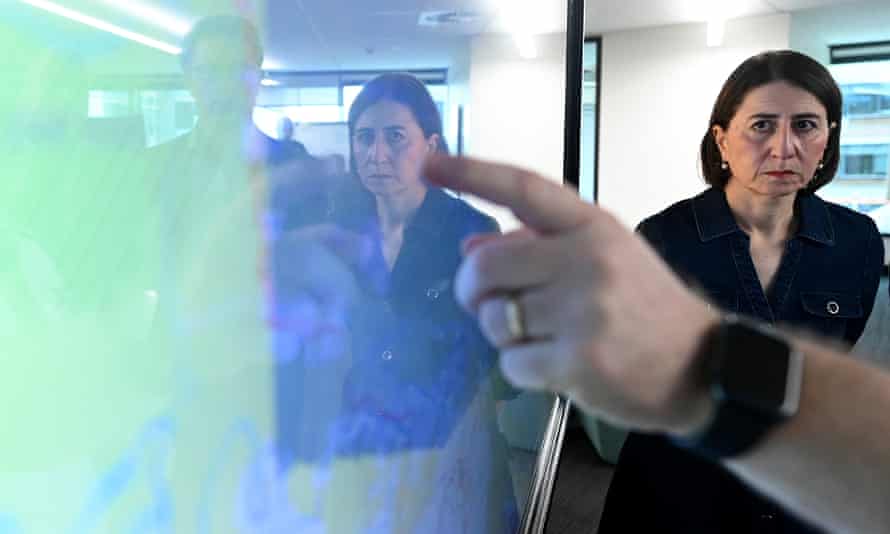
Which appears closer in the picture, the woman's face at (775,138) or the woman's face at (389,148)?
the woman's face at (389,148)

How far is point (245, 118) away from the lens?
37 centimetres

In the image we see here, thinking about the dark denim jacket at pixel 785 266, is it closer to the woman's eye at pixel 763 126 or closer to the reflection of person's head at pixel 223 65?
the woman's eye at pixel 763 126

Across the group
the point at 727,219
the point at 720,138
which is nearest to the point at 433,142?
the point at 727,219

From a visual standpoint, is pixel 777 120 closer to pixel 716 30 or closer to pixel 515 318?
pixel 515 318

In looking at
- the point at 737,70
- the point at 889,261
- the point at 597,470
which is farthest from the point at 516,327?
the point at 889,261

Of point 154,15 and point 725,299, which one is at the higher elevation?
point 154,15

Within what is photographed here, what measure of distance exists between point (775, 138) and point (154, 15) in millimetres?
1134

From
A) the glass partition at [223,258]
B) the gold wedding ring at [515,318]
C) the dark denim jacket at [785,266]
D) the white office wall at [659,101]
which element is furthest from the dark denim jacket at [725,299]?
the white office wall at [659,101]

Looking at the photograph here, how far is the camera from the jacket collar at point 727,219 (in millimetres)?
1161

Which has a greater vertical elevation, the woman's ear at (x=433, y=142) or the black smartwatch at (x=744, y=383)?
the woman's ear at (x=433, y=142)

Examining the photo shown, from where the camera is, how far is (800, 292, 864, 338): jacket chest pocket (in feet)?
3.74

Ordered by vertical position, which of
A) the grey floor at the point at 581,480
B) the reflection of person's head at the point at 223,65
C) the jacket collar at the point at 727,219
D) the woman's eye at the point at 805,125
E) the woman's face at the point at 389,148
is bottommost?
the grey floor at the point at 581,480

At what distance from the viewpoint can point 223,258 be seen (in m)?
0.36

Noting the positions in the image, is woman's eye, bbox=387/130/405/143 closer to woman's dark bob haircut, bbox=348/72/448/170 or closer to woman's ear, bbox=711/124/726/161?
woman's dark bob haircut, bbox=348/72/448/170
